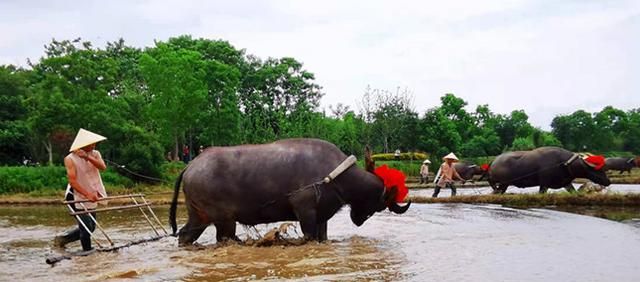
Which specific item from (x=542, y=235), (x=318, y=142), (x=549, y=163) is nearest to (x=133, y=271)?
(x=318, y=142)

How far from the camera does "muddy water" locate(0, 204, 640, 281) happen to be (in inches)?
312

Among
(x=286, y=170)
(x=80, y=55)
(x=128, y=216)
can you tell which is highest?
(x=80, y=55)

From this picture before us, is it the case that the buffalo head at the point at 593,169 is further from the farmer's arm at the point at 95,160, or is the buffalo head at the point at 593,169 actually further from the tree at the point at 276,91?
the tree at the point at 276,91

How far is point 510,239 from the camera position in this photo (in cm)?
1067

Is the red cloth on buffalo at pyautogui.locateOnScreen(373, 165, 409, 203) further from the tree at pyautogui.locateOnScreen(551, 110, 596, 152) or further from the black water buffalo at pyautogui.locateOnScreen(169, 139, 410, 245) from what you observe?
the tree at pyautogui.locateOnScreen(551, 110, 596, 152)

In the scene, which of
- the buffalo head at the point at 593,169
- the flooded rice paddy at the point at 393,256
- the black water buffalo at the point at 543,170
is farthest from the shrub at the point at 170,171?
the buffalo head at the point at 593,169

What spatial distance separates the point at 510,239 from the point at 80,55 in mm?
25592

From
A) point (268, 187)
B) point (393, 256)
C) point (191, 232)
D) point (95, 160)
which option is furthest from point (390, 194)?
point (95, 160)

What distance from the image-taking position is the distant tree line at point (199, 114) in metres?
31.2

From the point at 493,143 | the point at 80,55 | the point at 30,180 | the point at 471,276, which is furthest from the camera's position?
the point at 493,143

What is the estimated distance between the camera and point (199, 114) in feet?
141

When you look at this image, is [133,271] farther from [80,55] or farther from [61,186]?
[80,55]

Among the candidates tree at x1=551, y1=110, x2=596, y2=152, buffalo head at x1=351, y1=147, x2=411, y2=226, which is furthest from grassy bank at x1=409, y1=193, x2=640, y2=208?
tree at x1=551, y1=110, x2=596, y2=152

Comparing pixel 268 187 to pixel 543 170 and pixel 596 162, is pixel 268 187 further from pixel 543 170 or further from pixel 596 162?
pixel 596 162
